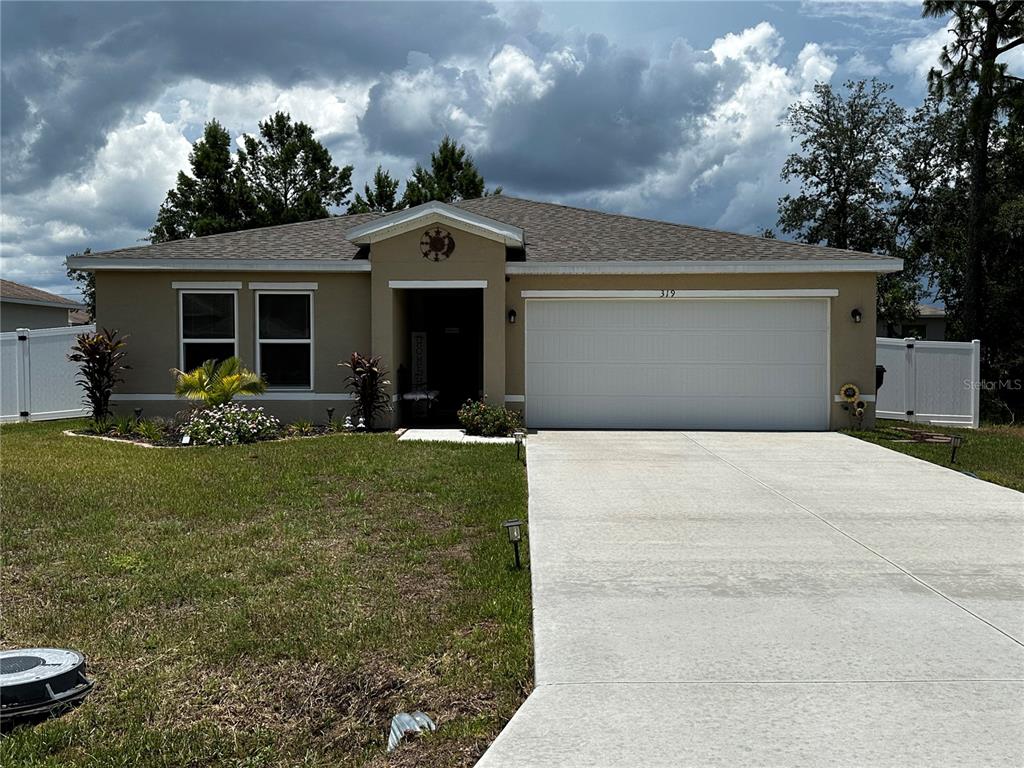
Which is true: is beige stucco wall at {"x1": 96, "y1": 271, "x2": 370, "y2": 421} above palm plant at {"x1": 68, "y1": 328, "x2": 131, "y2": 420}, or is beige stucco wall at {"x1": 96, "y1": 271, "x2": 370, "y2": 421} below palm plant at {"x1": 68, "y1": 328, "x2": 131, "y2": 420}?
above

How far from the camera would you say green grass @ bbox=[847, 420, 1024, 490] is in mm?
10125

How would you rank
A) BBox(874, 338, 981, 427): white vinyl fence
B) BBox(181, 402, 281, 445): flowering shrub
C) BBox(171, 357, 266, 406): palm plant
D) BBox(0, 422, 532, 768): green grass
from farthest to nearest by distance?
BBox(874, 338, 981, 427): white vinyl fence, BBox(171, 357, 266, 406): palm plant, BBox(181, 402, 281, 445): flowering shrub, BBox(0, 422, 532, 768): green grass

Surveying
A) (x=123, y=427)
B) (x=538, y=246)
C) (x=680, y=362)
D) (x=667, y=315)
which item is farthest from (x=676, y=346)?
(x=123, y=427)

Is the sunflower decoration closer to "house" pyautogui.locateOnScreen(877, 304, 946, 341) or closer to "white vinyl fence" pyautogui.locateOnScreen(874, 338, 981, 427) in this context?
"white vinyl fence" pyautogui.locateOnScreen(874, 338, 981, 427)

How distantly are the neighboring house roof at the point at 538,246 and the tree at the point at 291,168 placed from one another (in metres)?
19.2

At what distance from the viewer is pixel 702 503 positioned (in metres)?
8.14

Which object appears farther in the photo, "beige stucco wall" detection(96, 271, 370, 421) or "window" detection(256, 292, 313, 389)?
"window" detection(256, 292, 313, 389)

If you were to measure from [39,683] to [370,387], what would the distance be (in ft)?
31.9

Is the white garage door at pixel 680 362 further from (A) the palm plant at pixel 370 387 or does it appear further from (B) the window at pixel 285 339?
(B) the window at pixel 285 339

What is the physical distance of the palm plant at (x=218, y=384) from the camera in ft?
42.7

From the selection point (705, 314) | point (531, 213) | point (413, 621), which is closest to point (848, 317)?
point (705, 314)

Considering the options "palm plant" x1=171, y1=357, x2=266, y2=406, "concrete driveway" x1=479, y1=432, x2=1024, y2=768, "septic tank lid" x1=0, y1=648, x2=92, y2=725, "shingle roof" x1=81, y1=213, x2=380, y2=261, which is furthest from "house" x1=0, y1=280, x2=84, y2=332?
"septic tank lid" x1=0, y1=648, x2=92, y2=725

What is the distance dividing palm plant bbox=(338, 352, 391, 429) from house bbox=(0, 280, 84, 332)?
15.1 meters

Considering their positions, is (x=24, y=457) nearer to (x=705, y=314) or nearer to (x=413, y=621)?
(x=413, y=621)
